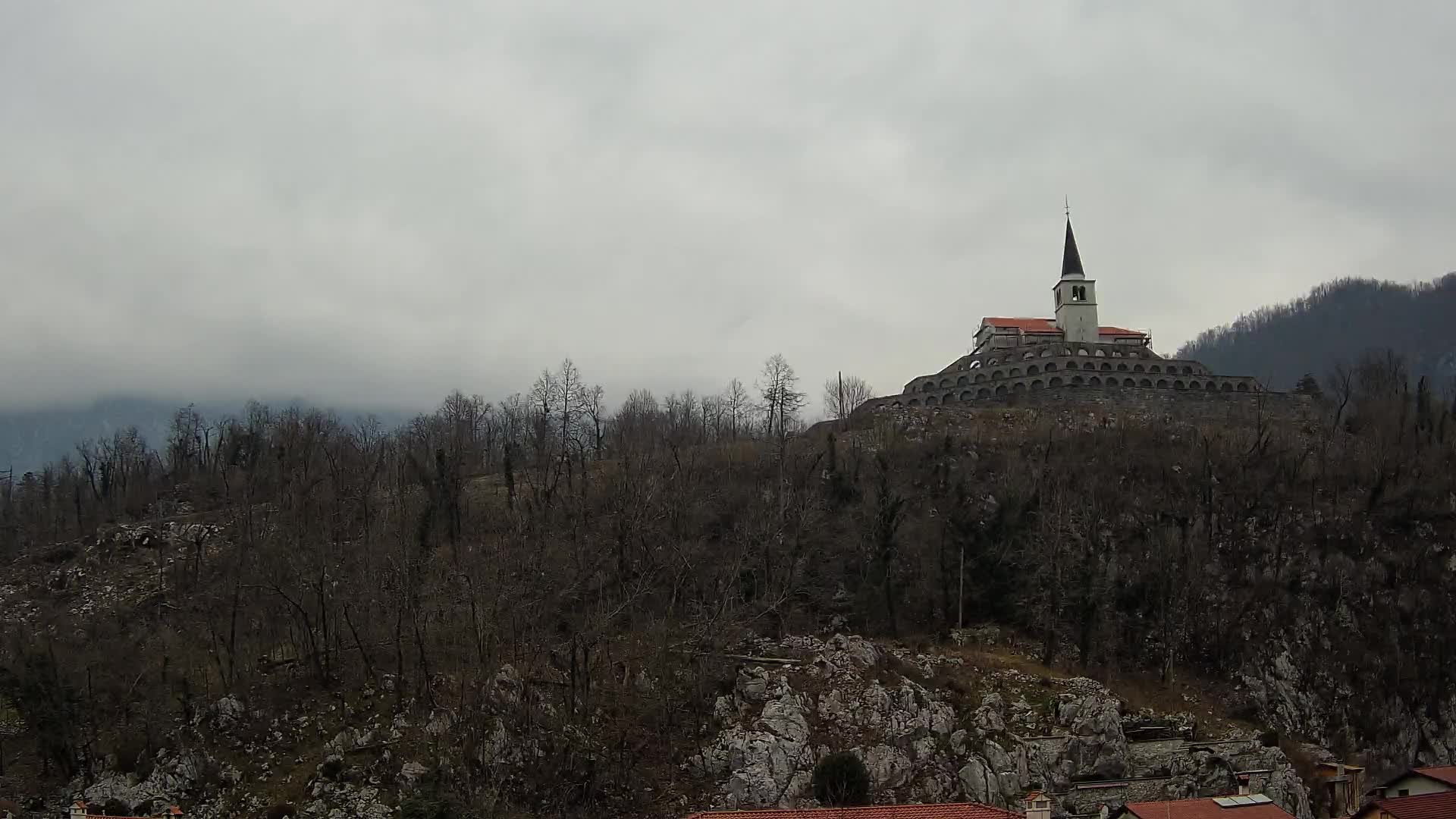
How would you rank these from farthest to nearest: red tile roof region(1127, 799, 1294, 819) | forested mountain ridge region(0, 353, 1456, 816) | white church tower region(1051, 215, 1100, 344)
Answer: white church tower region(1051, 215, 1100, 344) → forested mountain ridge region(0, 353, 1456, 816) → red tile roof region(1127, 799, 1294, 819)

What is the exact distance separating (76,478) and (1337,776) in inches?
3332

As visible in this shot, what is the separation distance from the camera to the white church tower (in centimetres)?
7819

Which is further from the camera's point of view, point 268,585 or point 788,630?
point 788,630

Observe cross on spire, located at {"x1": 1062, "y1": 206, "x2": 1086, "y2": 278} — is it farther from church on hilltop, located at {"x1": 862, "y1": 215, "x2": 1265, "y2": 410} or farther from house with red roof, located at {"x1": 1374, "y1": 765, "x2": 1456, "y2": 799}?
house with red roof, located at {"x1": 1374, "y1": 765, "x2": 1456, "y2": 799}

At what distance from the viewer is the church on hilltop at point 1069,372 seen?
232 feet

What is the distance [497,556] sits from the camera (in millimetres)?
42656

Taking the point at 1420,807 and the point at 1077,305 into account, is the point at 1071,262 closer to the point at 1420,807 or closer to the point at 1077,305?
the point at 1077,305

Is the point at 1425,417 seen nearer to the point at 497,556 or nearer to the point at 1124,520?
the point at 1124,520

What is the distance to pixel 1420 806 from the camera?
25.2 m

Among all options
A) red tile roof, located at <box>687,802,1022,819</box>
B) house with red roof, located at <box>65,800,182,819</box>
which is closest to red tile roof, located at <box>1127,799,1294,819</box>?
red tile roof, located at <box>687,802,1022,819</box>

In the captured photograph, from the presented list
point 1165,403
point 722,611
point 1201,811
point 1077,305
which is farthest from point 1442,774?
point 1077,305

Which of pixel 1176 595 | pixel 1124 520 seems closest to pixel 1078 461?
pixel 1124 520

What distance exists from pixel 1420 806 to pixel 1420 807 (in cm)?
6

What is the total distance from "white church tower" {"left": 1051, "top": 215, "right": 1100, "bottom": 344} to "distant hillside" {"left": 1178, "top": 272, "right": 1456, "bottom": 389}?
216 feet
